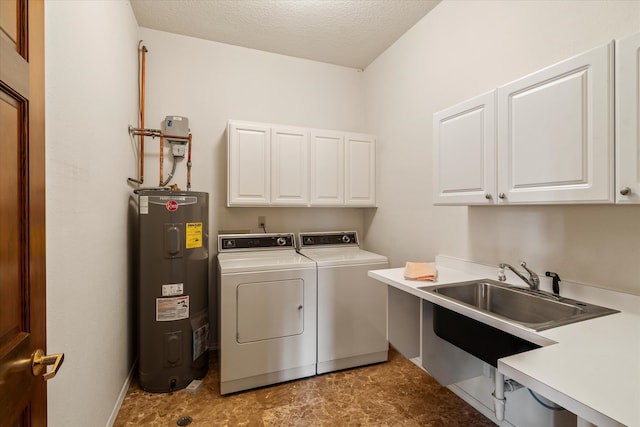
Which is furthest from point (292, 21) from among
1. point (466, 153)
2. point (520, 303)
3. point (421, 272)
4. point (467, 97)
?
point (520, 303)

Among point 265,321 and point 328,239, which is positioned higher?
point 328,239

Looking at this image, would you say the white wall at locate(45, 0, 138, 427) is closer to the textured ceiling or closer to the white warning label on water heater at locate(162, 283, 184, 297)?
the white warning label on water heater at locate(162, 283, 184, 297)

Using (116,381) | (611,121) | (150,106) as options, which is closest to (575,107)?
(611,121)

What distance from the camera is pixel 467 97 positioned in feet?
6.78

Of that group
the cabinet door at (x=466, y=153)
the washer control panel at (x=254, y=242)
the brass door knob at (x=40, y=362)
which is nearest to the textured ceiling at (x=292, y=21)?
the cabinet door at (x=466, y=153)

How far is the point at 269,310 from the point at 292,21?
2.50 metres

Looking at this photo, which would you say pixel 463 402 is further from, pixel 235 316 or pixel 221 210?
pixel 221 210

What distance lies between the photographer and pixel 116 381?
190cm

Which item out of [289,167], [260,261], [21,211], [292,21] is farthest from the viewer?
[289,167]

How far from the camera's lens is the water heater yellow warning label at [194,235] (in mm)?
2232

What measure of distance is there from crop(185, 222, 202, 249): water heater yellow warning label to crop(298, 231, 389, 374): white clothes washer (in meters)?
0.97

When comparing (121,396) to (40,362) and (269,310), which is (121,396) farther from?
(40,362)

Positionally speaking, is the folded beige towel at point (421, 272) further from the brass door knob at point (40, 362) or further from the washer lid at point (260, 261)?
the brass door knob at point (40, 362)

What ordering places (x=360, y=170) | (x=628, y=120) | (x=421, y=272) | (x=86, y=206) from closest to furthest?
(x=628, y=120)
(x=86, y=206)
(x=421, y=272)
(x=360, y=170)
